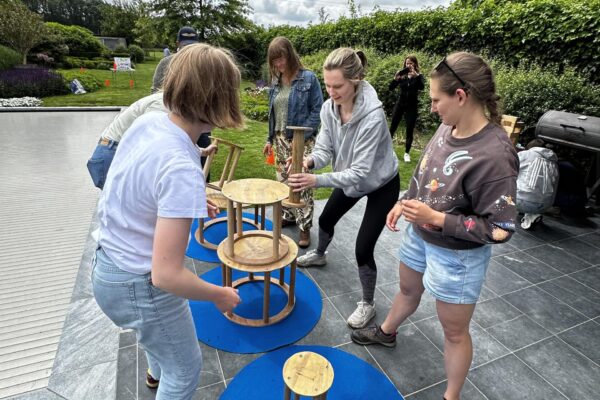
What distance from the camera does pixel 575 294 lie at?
10.8 feet

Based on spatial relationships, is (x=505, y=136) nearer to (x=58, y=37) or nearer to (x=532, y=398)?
(x=532, y=398)

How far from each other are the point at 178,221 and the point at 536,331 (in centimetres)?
300

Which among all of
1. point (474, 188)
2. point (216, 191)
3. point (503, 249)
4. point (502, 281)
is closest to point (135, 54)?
point (216, 191)

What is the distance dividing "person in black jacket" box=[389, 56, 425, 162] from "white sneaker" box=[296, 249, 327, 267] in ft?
13.8

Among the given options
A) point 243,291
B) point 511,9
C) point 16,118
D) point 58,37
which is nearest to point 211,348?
point 243,291

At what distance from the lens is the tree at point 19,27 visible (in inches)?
658

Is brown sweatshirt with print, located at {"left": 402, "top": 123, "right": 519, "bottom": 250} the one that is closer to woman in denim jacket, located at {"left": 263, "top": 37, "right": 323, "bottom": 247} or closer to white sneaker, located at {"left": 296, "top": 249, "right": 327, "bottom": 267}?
white sneaker, located at {"left": 296, "top": 249, "right": 327, "bottom": 267}

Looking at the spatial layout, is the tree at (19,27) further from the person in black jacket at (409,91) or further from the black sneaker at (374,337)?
the black sneaker at (374,337)

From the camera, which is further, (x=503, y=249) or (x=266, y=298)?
(x=503, y=249)

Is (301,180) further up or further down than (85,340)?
further up

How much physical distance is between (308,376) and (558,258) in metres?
3.67

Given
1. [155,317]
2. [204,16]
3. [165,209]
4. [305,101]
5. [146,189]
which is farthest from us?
→ [204,16]

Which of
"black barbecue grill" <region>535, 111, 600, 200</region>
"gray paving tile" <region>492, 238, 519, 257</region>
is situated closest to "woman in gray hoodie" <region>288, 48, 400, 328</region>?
"gray paving tile" <region>492, 238, 519, 257</region>

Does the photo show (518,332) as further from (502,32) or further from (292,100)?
(502,32)
